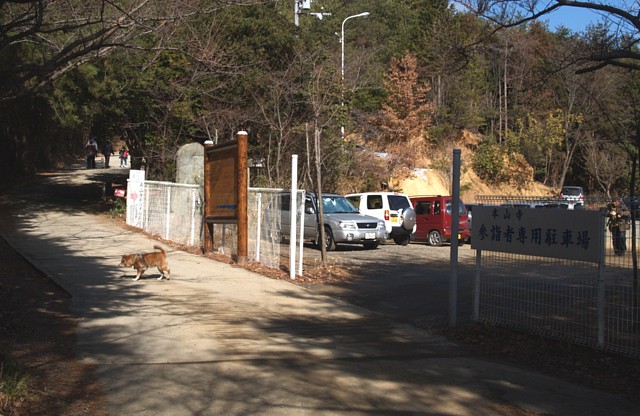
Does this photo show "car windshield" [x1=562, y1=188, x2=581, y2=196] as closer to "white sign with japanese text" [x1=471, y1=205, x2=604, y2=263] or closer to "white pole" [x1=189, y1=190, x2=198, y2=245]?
"white pole" [x1=189, y1=190, x2=198, y2=245]

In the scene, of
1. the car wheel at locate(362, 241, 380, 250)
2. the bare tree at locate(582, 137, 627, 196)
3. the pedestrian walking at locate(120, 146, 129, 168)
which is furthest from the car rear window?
the pedestrian walking at locate(120, 146, 129, 168)

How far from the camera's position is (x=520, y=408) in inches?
232

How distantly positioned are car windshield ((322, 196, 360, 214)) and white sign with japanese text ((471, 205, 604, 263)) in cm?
1124

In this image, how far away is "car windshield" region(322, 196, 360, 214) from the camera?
20147mm

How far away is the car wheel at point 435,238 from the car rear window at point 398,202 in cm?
160

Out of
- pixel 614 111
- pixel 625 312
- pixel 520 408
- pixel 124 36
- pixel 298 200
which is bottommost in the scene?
pixel 520 408

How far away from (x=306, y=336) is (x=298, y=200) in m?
5.35

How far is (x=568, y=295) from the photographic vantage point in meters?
8.02

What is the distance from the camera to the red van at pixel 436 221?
23172 millimetres

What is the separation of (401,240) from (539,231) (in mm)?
14861

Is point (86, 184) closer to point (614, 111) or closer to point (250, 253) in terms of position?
point (250, 253)

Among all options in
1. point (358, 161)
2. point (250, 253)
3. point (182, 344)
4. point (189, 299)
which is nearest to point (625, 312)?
point (182, 344)

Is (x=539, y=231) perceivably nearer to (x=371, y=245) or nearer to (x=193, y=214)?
(x=193, y=214)

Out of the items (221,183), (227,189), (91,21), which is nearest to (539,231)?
(227,189)
